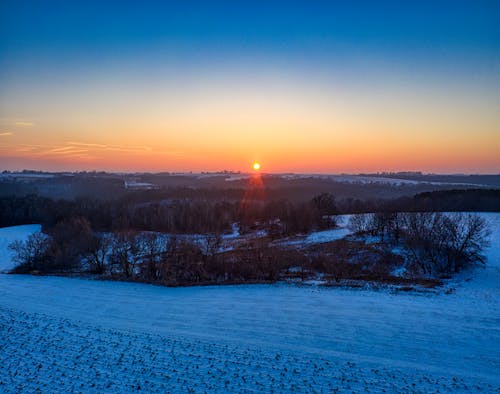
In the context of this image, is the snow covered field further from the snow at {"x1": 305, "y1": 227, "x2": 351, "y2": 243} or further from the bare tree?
the snow at {"x1": 305, "y1": 227, "x2": 351, "y2": 243}

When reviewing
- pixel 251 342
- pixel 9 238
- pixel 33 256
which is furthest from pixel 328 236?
pixel 9 238

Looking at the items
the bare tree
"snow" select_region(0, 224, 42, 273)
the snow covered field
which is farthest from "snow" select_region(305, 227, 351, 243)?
"snow" select_region(0, 224, 42, 273)

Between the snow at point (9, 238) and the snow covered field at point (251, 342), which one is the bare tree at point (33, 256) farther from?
the snow covered field at point (251, 342)

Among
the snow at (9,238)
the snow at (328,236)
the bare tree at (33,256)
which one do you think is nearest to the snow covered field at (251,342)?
the bare tree at (33,256)

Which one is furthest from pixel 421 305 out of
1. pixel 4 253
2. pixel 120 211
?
pixel 120 211

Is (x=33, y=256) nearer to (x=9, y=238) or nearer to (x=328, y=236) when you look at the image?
(x=9, y=238)

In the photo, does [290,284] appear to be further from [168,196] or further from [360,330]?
[168,196]
